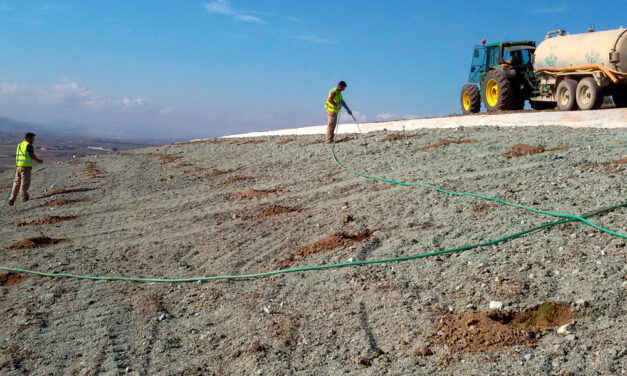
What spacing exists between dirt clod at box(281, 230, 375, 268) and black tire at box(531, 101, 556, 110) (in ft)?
45.8

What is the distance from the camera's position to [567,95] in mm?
16062

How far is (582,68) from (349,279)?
42.8 feet

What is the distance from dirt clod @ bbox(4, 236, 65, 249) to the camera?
827cm

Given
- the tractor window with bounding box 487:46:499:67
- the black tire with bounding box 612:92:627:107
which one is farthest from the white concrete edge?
the tractor window with bounding box 487:46:499:67

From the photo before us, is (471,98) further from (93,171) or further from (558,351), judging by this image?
(558,351)

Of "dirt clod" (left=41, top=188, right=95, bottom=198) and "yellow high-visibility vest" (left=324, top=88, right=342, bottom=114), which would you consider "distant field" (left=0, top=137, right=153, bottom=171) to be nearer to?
"dirt clod" (left=41, top=188, right=95, bottom=198)

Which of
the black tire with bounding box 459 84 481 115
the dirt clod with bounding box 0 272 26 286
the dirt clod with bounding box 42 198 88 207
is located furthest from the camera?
the black tire with bounding box 459 84 481 115

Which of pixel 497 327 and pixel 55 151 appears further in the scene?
pixel 55 151

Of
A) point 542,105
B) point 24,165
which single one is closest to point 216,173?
point 24,165

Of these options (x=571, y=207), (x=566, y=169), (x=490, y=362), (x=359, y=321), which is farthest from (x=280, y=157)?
(x=490, y=362)

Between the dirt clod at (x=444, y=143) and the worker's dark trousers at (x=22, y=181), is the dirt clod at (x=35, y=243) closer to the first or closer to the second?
the worker's dark trousers at (x=22, y=181)

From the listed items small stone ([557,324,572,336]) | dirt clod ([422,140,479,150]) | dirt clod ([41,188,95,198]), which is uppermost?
dirt clod ([422,140,479,150])

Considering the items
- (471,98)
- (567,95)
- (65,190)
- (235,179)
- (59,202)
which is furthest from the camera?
(471,98)

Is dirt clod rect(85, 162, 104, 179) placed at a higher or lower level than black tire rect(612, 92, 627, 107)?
lower
